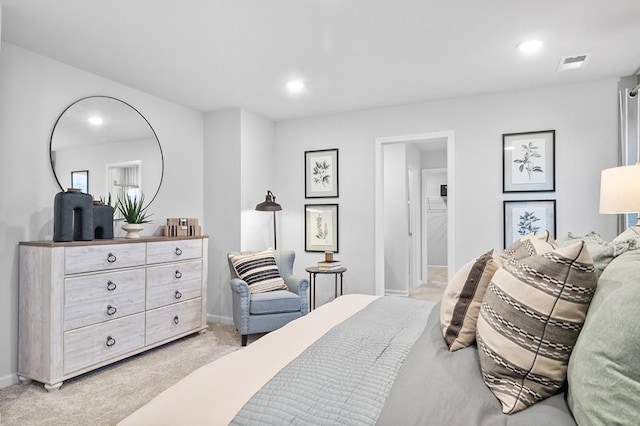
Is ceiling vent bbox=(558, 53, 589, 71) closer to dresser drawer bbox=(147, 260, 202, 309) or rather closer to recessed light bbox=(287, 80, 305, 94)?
recessed light bbox=(287, 80, 305, 94)

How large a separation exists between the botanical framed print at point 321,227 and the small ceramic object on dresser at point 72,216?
2479mm

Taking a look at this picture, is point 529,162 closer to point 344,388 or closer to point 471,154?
point 471,154

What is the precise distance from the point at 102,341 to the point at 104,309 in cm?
25

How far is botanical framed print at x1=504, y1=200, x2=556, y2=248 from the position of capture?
3.66 meters

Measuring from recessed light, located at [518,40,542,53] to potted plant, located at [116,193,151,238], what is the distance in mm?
3522

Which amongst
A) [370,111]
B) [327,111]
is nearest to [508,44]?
[370,111]

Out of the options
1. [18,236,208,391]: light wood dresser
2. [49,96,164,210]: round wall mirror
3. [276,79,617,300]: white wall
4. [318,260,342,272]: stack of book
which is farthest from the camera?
[318,260,342,272]: stack of book

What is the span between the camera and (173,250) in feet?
11.9

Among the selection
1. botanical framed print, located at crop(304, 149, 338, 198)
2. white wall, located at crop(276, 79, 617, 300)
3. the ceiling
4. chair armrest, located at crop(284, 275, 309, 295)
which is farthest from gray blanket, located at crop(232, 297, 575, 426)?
botanical framed print, located at crop(304, 149, 338, 198)

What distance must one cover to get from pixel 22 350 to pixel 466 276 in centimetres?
318

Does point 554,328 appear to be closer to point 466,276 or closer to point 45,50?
point 466,276

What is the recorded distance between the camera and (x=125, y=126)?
3.71 m

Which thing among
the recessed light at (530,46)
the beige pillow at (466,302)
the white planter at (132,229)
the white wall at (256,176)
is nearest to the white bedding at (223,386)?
the beige pillow at (466,302)

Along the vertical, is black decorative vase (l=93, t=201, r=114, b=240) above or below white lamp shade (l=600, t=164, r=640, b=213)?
below
